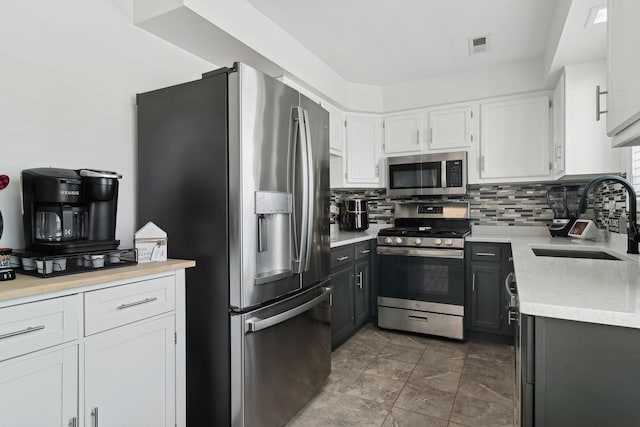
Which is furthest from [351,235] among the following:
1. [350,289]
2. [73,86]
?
[73,86]

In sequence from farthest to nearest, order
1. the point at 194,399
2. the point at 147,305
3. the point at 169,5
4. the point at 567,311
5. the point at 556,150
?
the point at 556,150 < the point at 169,5 < the point at 194,399 < the point at 147,305 < the point at 567,311

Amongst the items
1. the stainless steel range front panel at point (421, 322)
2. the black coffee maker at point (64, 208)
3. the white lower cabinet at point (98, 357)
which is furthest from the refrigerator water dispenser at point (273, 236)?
the stainless steel range front panel at point (421, 322)

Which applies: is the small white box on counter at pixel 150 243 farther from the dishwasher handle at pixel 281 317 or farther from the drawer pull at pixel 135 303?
the dishwasher handle at pixel 281 317

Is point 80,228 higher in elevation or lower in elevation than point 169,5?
lower

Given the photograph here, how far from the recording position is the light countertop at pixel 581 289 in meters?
0.85

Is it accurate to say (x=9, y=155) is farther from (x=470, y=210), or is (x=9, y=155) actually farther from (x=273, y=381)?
(x=470, y=210)

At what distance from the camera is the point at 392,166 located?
3.69 meters

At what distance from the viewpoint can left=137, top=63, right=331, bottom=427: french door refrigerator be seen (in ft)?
5.17

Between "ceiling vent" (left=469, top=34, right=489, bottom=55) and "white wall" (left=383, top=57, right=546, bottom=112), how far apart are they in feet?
1.35

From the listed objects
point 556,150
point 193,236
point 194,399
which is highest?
point 556,150

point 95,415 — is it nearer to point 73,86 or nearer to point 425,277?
point 73,86

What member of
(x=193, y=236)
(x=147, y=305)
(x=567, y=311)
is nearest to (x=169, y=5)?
(x=193, y=236)

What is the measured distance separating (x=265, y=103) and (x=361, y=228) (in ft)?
7.84

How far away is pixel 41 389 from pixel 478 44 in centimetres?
334
